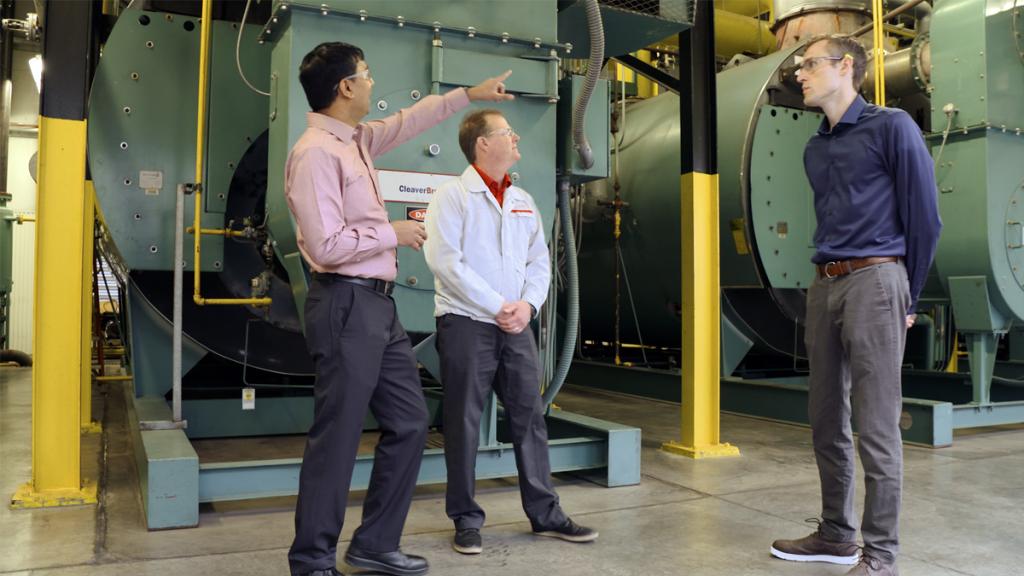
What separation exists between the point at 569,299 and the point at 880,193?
1.27m

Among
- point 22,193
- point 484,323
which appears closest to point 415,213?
point 484,323

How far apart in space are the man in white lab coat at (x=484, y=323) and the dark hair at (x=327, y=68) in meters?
0.57

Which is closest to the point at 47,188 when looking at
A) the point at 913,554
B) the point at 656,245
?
the point at 913,554

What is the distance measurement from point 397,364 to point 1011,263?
13.3ft

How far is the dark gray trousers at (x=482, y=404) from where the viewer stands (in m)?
2.67

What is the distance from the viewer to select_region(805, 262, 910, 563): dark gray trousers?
2.34 meters

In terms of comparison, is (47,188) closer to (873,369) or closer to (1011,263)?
(873,369)

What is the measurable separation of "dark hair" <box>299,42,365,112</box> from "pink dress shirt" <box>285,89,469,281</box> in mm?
63

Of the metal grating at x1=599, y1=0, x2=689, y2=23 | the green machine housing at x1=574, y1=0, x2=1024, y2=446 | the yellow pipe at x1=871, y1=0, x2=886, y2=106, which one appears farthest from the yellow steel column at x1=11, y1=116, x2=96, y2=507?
the yellow pipe at x1=871, y1=0, x2=886, y2=106

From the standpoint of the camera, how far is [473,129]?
272cm

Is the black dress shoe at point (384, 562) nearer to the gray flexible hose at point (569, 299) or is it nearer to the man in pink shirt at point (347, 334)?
the man in pink shirt at point (347, 334)

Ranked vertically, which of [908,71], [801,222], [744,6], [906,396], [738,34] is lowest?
[906,396]

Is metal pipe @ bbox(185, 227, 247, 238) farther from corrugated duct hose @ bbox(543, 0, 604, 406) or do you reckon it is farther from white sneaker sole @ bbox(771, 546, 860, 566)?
white sneaker sole @ bbox(771, 546, 860, 566)

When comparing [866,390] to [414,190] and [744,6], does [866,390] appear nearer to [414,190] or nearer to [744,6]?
[414,190]
